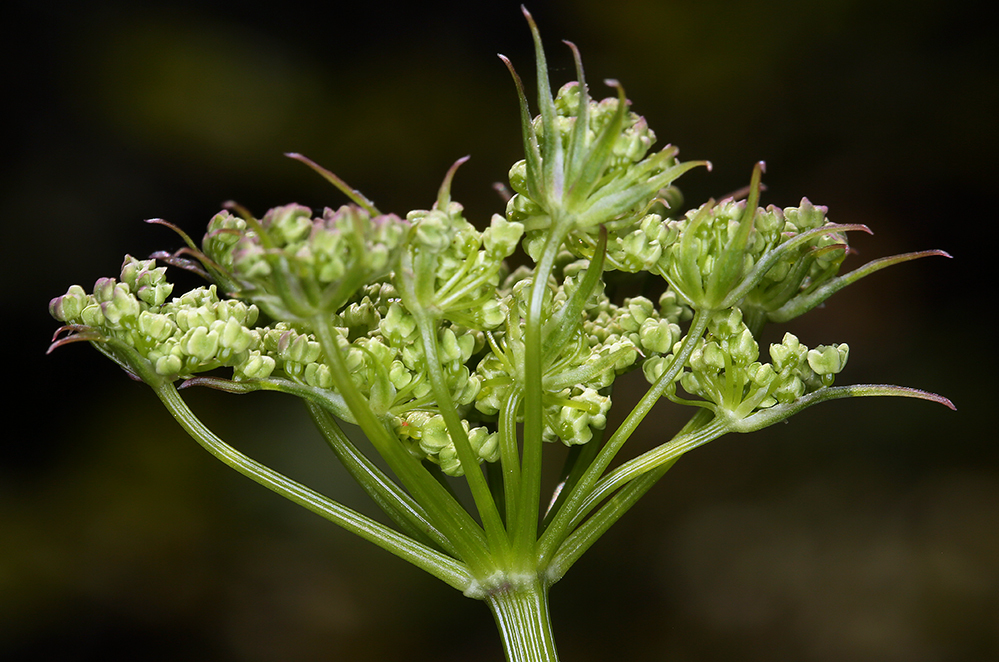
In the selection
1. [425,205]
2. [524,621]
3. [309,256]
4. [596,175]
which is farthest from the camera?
[425,205]

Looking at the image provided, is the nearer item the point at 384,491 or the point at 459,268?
the point at 459,268

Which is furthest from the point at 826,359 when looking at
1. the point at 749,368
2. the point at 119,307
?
the point at 119,307

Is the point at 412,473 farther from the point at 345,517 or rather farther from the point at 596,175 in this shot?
the point at 596,175

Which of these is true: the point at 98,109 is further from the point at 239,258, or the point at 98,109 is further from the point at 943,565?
the point at 943,565

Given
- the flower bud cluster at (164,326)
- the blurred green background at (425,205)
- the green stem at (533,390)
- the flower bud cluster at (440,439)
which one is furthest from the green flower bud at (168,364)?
the blurred green background at (425,205)

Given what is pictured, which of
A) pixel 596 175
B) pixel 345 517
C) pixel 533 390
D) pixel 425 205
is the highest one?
Result: pixel 425 205

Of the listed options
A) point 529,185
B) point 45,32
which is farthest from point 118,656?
point 529,185

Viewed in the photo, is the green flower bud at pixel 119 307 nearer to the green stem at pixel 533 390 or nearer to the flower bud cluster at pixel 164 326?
the flower bud cluster at pixel 164 326
